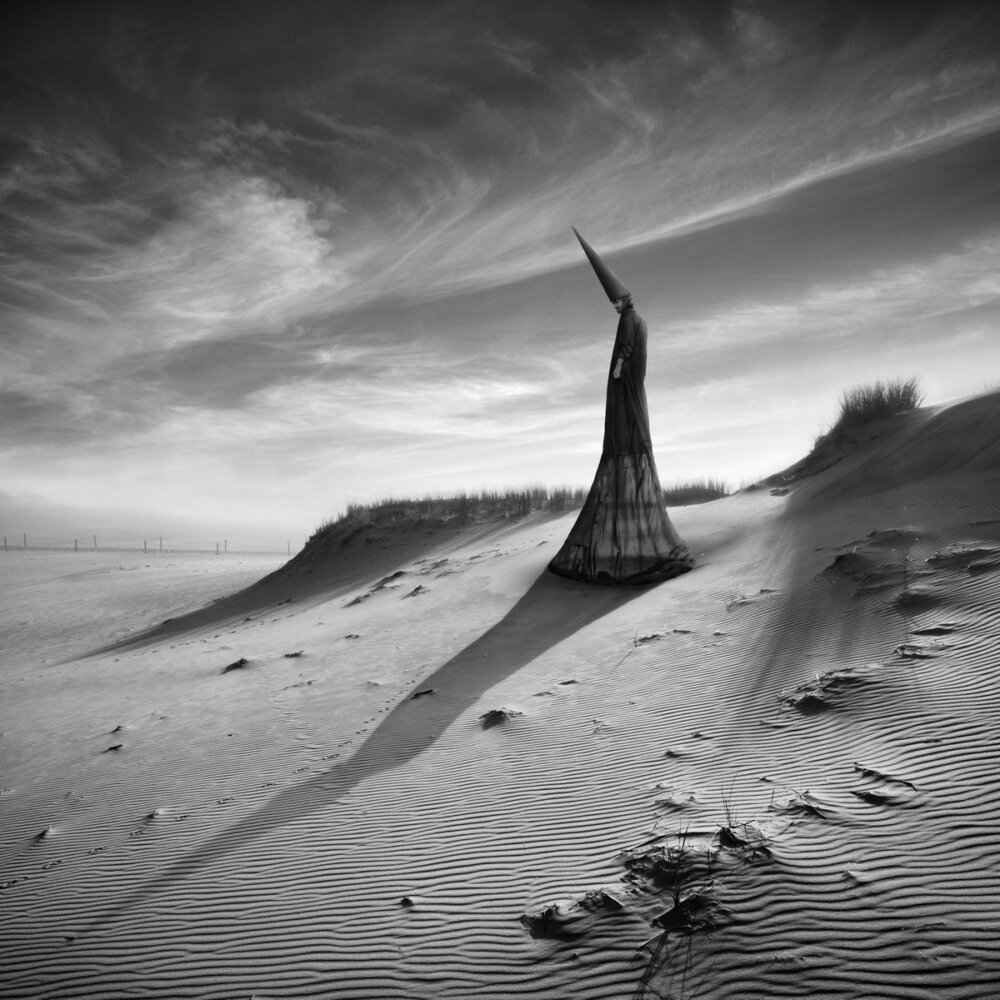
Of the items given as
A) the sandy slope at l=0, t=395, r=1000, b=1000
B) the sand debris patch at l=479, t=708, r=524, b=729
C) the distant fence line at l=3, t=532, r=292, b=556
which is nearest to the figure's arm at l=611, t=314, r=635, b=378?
the sandy slope at l=0, t=395, r=1000, b=1000

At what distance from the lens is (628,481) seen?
358 inches

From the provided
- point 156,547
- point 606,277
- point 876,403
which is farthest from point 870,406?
point 156,547

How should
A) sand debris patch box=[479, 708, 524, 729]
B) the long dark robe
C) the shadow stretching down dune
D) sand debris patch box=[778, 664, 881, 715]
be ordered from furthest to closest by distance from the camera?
1. the long dark robe
2. sand debris patch box=[479, 708, 524, 729]
3. sand debris patch box=[778, 664, 881, 715]
4. the shadow stretching down dune

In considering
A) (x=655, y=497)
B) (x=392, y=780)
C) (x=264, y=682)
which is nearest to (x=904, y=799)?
(x=392, y=780)

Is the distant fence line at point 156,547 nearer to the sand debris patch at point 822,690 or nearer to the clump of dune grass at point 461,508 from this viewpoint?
the clump of dune grass at point 461,508

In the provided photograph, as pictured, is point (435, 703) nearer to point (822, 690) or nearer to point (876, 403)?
point (822, 690)

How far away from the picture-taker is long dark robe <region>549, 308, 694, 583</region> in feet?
29.5

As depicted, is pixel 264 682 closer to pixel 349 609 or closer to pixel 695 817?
pixel 349 609

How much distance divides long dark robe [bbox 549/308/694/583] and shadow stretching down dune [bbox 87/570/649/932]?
431 mm

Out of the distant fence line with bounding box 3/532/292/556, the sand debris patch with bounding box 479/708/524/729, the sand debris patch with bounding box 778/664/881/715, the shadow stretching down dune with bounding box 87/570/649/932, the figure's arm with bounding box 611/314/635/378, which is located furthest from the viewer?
the distant fence line with bounding box 3/532/292/556

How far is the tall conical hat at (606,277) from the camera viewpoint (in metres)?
8.95

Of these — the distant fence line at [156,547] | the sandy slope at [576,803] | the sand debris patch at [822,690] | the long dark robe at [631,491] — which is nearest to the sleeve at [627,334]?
the long dark robe at [631,491]

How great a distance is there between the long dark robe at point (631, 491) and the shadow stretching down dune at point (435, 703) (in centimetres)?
43

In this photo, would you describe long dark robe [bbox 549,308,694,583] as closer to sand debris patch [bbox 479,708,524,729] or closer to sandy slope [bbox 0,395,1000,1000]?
sandy slope [bbox 0,395,1000,1000]
